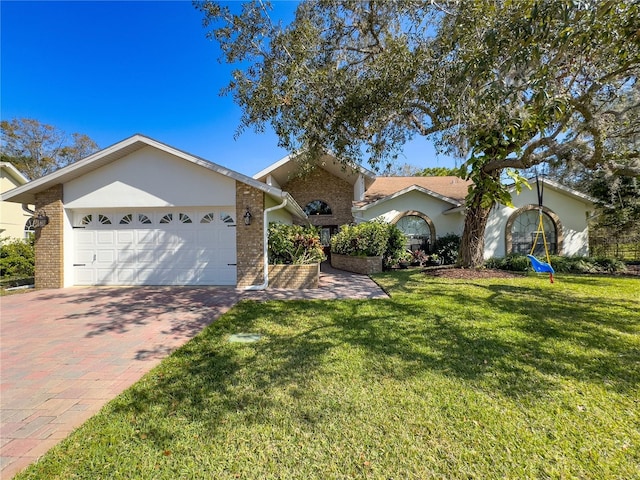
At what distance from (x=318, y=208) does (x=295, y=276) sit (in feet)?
30.1

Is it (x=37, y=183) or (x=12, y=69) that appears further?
(x=12, y=69)

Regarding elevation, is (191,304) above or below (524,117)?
below

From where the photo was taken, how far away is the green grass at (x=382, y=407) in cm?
227

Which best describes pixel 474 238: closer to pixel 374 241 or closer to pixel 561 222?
pixel 374 241

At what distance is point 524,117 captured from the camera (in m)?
6.14

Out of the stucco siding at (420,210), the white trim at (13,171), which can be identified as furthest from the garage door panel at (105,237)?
the white trim at (13,171)

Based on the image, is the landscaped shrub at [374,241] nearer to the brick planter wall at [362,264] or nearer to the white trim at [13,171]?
the brick planter wall at [362,264]

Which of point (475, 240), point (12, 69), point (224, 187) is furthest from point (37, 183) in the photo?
point (475, 240)

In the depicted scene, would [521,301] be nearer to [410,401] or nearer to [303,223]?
[410,401]

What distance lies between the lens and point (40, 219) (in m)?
9.66

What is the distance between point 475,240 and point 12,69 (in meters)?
17.9

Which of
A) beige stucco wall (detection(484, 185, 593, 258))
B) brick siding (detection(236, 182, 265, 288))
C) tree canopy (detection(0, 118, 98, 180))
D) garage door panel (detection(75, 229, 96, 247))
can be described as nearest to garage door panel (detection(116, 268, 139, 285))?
garage door panel (detection(75, 229, 96, 247))

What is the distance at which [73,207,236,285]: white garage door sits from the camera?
971 centimetres

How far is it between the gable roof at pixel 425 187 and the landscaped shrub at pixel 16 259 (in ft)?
55.0
